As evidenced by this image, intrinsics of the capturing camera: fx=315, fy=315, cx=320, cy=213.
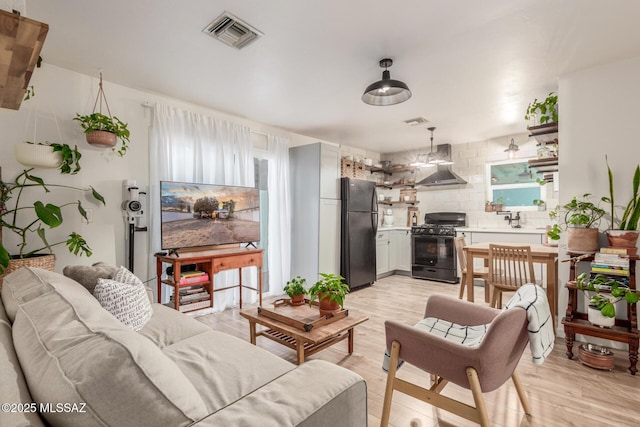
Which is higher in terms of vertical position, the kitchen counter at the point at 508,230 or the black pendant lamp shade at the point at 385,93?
the black pendant lamp shade at the point at 385,93

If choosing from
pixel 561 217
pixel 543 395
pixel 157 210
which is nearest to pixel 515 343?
pixel 543 395

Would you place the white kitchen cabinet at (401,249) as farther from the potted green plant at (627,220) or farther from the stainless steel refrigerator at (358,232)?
the potted green plant at (627,220)

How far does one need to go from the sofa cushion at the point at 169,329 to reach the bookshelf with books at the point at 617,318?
9.43ft

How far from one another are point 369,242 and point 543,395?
3.34 meters

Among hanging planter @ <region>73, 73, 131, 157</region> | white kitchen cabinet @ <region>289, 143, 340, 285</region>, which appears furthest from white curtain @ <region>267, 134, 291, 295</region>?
hanging planter @ <region>73, 73, 131, 157</region>

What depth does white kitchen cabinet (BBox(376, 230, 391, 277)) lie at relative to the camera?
5605 millimetres

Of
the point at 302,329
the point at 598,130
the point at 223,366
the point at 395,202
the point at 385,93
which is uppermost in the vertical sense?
the point at 385,93

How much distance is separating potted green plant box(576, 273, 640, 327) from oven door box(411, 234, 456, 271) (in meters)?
2.76

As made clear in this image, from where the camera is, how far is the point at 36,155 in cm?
243

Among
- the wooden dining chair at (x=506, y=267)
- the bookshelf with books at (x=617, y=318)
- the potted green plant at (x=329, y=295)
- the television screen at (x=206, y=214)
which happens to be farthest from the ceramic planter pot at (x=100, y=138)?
the bookshelf with books at (x=617, y=318)

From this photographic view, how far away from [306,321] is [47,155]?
2.41 meters

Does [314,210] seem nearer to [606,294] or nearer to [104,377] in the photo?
[606,294]

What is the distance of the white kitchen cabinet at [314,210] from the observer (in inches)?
179

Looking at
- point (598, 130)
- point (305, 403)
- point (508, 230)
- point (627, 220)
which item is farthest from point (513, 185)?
point (305, 403)
